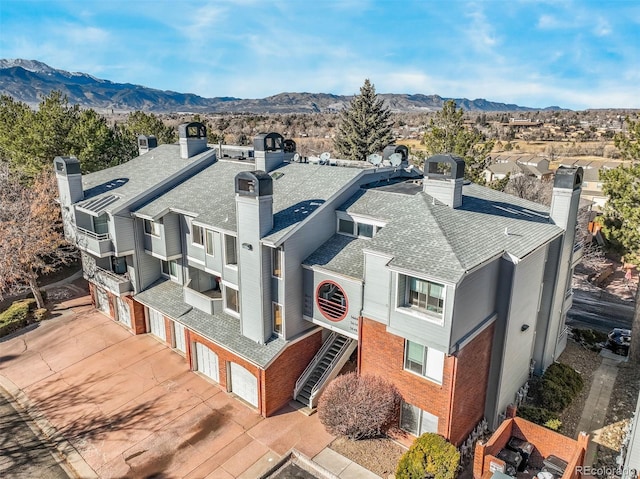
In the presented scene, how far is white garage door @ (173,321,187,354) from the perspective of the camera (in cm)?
2535

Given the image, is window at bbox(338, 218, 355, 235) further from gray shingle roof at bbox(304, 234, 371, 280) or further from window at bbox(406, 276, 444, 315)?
window at bbox(406, 276, 444, 315)

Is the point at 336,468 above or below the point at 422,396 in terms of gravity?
below

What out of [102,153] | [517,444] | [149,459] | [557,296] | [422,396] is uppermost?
[102,153]

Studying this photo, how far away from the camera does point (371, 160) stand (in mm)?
27016

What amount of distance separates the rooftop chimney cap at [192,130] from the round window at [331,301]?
59.5ft

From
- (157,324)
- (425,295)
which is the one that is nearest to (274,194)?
(425,295)

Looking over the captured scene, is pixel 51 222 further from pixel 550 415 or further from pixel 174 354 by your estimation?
pixel 550 415

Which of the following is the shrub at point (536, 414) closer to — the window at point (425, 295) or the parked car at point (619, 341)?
Answer: the window at point (425, 295)

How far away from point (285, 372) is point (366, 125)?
39.8m

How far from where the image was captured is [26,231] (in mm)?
29438

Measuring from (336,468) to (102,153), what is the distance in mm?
36394

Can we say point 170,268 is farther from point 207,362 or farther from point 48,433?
point 48,433

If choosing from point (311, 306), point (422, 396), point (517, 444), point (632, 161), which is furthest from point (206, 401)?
point (632, 161)

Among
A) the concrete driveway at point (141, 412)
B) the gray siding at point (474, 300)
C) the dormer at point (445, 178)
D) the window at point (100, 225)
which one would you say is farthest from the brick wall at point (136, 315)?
the gray siding at point (474, 300)
